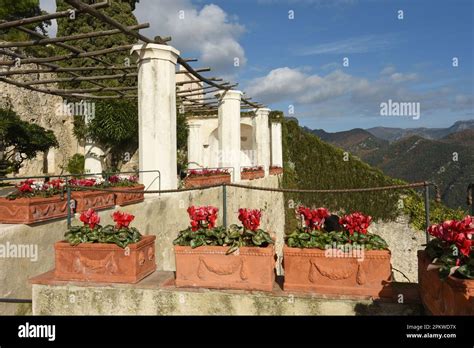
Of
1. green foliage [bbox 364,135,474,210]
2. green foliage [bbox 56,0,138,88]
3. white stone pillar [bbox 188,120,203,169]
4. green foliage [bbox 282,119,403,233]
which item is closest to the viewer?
green foliage [bbox 282,119,403,233]

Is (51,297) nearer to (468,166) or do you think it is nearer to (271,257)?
(271,257)

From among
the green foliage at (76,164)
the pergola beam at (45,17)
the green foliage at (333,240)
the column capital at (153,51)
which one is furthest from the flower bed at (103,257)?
the green foliage at (76,164)

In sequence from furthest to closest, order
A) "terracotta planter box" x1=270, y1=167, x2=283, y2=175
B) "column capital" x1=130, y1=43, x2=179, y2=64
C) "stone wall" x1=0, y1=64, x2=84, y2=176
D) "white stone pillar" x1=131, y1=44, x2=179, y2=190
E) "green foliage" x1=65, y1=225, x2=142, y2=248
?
"terracotta planter box" x1=270, y1=167, x2=283, y2=175, "stone wall" x1=0, y1=64, x2=84, y2=176, "white stone pillar" x1=131, y1=44, x2=179, y2=190, "column capital" x1=130, y1=43, x2=179, y2=64, "green foliage" x1=65, y1=225, x2=142, y2=248

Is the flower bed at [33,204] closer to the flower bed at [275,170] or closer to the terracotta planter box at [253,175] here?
the terracotta planter box at [253,175]

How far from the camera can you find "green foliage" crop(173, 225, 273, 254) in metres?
2.95

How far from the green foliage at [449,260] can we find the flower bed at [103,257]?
2.47 meters

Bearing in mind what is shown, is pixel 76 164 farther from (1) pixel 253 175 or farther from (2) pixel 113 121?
(1) pixel 253 175

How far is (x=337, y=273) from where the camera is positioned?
272 centimetres

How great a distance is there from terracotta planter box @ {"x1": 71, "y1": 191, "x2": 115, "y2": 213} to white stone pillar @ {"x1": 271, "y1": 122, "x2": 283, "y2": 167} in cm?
1464

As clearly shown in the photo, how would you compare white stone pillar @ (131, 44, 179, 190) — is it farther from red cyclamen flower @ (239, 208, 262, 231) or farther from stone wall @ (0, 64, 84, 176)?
stone wall @ (0, 64, 84, 176)

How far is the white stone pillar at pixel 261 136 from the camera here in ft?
53.3

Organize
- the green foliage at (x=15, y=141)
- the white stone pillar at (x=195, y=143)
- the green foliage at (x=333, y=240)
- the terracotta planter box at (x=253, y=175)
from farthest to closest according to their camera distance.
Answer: the white stone pillar at (x=195, y=143)
the terracotta planter box at (x=253, y=175)
the green foliage at (x=15, y=141)
the green foliage at (x=333, y=240)

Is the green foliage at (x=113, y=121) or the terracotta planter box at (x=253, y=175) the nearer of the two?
the terracotta planter box at (x=253, y=175)

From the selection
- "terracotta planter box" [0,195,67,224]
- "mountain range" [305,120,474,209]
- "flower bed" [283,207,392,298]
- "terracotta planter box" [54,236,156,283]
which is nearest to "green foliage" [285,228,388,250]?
"flower bed" [283,207,392,298]
